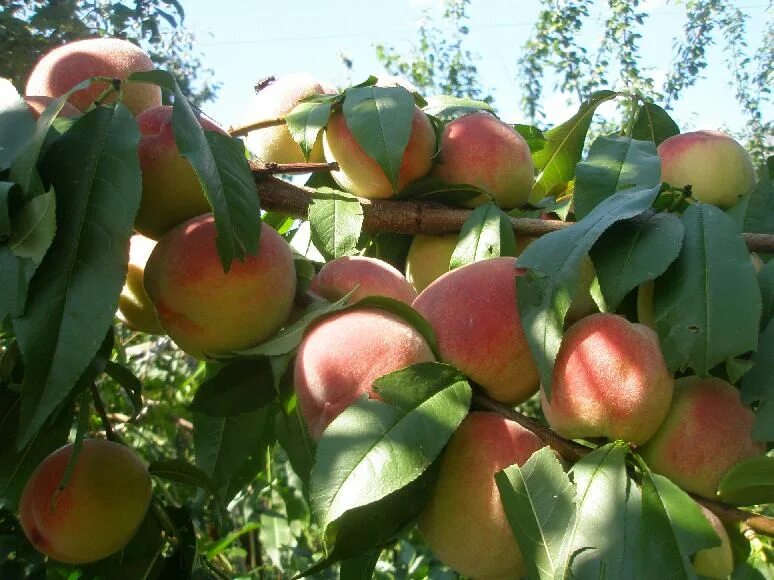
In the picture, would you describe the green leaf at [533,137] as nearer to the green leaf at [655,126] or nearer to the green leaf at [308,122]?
the green leaf at [655,126]

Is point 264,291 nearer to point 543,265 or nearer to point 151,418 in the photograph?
point 543,265

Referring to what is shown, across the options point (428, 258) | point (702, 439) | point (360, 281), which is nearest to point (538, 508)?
point (702, 439)

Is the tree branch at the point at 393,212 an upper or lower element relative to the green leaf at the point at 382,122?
lower

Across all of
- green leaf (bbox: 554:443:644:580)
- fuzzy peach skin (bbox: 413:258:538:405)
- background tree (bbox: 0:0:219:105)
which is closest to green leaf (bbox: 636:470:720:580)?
green leaf (bbox: 554:443:644:580)

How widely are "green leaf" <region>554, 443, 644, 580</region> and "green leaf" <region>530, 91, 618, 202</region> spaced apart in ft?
1.66

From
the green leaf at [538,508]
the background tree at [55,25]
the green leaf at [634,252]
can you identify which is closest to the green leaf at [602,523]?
the green leaf at [538,508]

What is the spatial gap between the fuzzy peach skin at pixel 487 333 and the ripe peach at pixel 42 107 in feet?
1.26

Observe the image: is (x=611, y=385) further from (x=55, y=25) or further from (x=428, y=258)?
(x=55, y=25)

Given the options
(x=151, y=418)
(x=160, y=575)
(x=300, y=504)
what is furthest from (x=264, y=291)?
(x=151, y=418)

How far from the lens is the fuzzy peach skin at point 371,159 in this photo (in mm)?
790

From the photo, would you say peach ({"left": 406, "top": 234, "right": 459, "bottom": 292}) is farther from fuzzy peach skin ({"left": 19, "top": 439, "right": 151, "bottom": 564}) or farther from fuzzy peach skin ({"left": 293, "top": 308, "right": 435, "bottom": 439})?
fuzzy peach skin ({"left": 19, "top": 439, "right": 151, "bottom": 564})

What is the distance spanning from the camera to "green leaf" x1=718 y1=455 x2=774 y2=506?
19.8 inches

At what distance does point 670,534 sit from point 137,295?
56cm

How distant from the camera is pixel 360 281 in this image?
2.23 feet
